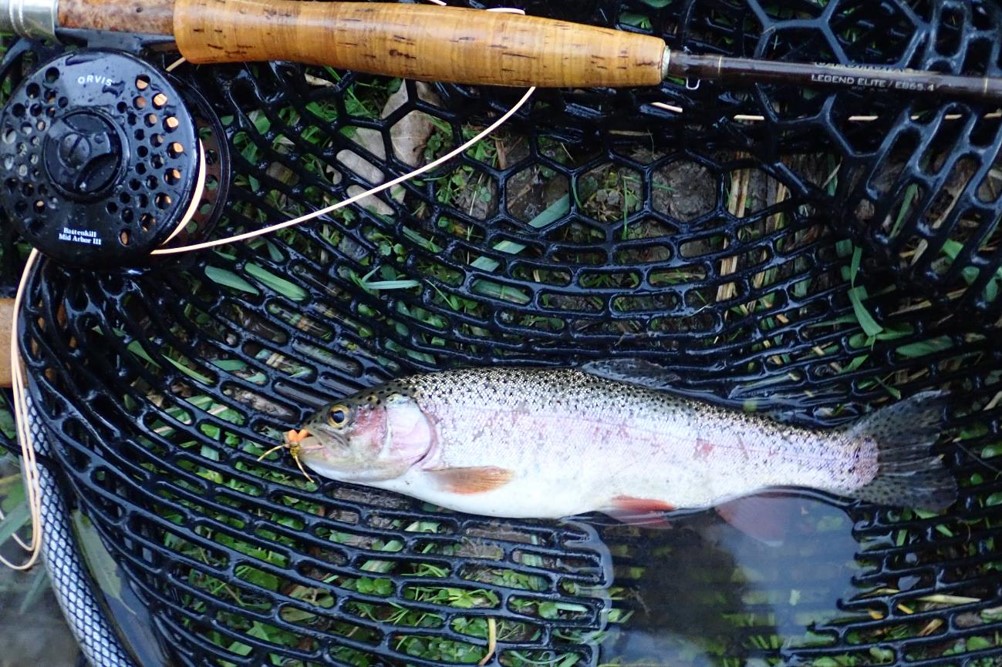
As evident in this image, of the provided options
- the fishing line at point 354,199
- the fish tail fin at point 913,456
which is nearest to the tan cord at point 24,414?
the fishing line at point 354,199

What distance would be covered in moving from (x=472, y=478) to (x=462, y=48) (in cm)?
97

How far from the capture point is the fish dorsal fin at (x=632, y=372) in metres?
2.04

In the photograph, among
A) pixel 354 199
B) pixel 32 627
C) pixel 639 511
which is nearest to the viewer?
pixel 354 199

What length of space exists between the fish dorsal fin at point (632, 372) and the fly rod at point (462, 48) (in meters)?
→ 0.70

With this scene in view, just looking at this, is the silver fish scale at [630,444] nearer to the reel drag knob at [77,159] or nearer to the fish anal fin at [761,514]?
the fish anal fin at [761,514]

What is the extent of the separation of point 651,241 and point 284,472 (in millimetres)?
1093

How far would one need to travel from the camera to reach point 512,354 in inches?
82.5

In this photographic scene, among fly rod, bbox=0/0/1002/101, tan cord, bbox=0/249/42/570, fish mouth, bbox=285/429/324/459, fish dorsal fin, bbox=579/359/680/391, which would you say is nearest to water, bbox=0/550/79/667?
tan cord, bbox=0/249/42/570

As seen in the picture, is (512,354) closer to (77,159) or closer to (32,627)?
(77,159)

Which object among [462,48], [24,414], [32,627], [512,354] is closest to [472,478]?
[512,354]

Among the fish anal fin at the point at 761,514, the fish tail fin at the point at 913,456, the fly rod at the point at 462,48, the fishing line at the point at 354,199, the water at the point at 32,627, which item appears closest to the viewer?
the fly rod at the point at 462,48

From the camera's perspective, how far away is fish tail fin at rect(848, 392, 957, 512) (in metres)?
1.96

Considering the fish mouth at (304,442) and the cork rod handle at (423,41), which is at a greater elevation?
the cork rod handle at (423,41)

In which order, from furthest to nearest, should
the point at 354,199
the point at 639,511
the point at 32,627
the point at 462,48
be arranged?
the point at 32,627 < the point at 639,511 < the point at 354,199 < the point at 462,48
